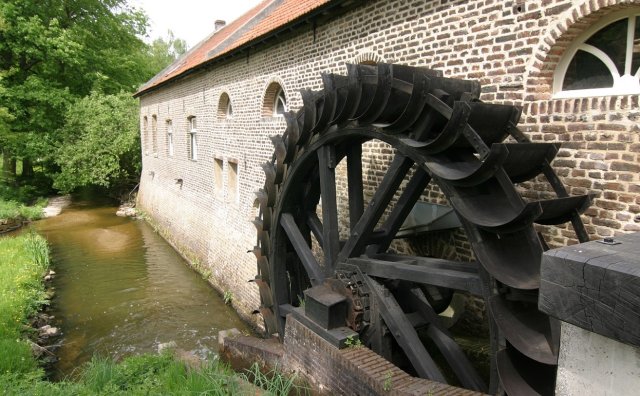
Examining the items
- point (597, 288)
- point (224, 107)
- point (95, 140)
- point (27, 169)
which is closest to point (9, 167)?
point (27, 169)

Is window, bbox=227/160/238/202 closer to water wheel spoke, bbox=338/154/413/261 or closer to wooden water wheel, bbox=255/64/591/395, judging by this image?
wooden water wheel, bbox=255/64/591/395

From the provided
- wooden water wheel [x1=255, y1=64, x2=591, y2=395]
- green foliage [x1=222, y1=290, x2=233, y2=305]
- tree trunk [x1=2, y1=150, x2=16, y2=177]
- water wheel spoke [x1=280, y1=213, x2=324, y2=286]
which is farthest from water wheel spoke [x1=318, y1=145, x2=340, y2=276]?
tree trunk [x1=2, y1=150, x2=16, y2=177]

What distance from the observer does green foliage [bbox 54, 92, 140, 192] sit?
1767 centimetres

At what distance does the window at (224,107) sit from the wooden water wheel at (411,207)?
5.20 metres

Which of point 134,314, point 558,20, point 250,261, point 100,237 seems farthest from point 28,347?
point 100,237

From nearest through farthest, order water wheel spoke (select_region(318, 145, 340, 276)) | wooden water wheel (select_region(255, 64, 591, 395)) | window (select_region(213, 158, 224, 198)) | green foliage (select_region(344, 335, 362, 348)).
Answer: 1. wooden water wheel (select_region(255, 64, 591, 395))
2. green foliage (select_region(344, 335, 362, 348))
3. water wheel spoke (select_region(318, 145, 340, 276))
4. window (select_region(213, 158, 224, 198))

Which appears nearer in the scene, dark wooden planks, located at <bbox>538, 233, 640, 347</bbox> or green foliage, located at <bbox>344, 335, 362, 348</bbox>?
dark wooden planks, located at <bbox>538, 233, 640, 347</bbox>

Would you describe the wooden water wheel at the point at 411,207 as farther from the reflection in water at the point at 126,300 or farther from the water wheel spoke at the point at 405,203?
the reflection in water at the point at 126,300

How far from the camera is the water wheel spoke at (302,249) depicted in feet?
15.2

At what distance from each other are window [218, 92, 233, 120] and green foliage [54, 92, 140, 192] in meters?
10.2

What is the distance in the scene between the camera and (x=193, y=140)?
492 inches

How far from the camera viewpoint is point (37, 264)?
34.1 ft

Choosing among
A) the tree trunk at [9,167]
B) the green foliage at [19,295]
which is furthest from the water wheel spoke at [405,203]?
the tree trunk at [9,167]

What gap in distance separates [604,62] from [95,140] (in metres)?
18.4
